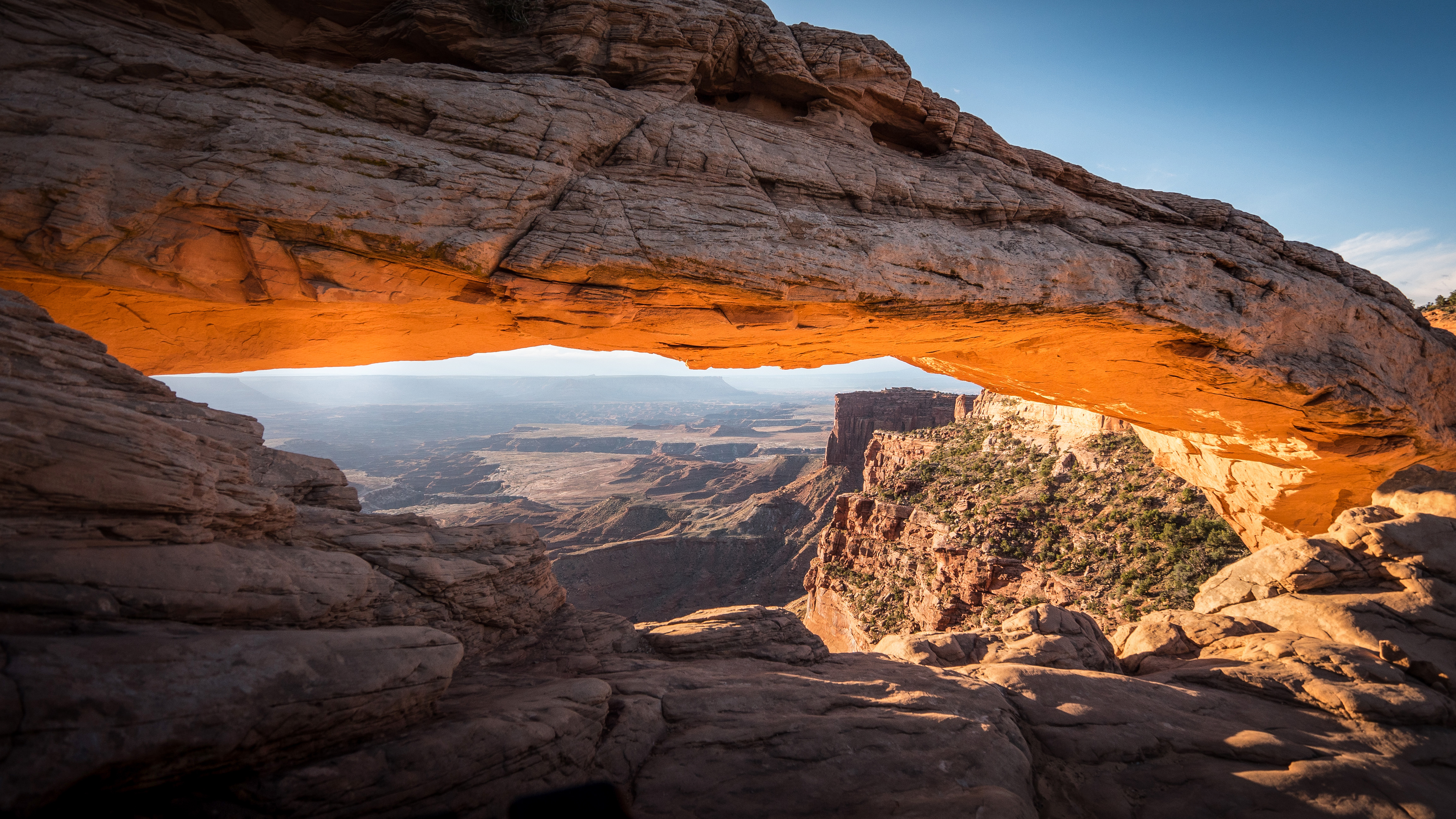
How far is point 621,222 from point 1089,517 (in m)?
25.8

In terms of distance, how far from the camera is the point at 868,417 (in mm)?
76750

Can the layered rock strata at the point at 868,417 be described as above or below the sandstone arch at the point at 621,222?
below

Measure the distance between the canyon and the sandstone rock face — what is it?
177ft

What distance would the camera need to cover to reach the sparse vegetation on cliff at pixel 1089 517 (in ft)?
66.8

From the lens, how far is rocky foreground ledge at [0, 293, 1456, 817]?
5.16 meters

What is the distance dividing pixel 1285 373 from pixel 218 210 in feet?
73.6

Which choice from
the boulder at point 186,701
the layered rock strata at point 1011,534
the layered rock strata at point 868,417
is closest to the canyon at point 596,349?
the boulder at point 186,701

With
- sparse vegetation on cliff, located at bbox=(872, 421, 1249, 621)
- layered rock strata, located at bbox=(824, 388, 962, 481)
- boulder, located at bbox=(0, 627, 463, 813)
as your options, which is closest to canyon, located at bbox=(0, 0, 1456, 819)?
boulder, located at bbox=(0, 627, 463, 813)

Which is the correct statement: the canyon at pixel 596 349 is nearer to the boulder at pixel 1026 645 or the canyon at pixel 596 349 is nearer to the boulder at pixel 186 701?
the boulder at pixel 186 701

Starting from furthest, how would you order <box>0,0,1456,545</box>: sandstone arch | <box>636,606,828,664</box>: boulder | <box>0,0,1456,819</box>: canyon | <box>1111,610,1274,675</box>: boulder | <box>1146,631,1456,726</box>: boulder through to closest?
<box>1111,610,1274,675</box>: boulder → <box>636,606,828,664</box>: boulder → <box>1146,631,1456,726</box>: boulder → <box>0,0,1456,545</box>: sandstone arch → <box>0,0,1456,819</box>: canyon

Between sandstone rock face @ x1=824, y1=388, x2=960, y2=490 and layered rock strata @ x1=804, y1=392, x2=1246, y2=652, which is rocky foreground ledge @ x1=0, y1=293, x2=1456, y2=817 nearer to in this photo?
layered rock strata @ x1=804, y1=392, x2=1246, y2=652

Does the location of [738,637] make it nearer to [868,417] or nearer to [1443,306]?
[1443,306]

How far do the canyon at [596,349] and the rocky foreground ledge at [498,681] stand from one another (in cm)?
5

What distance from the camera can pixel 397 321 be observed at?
1141cm
